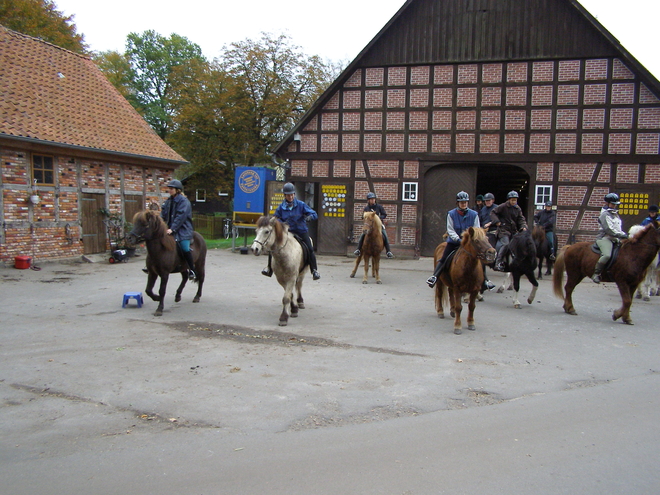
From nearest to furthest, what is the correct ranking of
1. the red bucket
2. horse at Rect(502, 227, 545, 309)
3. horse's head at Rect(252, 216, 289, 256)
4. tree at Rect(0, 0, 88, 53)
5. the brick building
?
horse's head at Rect(252, 216, 289, 256) → horse at Rect(502, 227, 545, 309) → the red bucket → the brick building → tree at Rect(0, 0, 88, 53)

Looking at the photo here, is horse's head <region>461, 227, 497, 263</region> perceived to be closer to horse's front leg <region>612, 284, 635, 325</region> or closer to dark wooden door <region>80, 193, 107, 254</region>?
horse's front leg <region>612, 284, 635, 325</region>

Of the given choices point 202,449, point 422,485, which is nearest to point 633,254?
point 422,485

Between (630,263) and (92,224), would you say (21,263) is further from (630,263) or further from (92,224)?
(630,263)

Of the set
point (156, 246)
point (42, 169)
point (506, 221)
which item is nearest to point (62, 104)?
point (42, 169)

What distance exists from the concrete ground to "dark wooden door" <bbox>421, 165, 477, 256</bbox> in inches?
367

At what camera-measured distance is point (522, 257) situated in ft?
33.3

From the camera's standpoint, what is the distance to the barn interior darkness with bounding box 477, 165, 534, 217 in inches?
824

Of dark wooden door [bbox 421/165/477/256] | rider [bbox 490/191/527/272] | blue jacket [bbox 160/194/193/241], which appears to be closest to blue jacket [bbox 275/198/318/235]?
blue jacket [bbox 160/194/193/241]

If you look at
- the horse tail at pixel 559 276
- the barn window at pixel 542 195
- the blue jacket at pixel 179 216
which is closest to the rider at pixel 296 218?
the blue jacket at pixel 179 216

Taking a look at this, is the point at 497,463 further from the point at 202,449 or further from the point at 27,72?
the point at 27,72

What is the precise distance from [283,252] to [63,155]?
11.4m

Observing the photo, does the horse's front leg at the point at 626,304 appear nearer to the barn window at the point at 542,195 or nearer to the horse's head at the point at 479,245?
the horse's head at the point at 479,245

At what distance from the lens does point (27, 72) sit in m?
17.0

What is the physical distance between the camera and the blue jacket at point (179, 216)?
9.55 m
